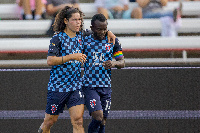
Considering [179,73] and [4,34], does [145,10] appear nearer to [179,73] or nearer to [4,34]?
[179,73]

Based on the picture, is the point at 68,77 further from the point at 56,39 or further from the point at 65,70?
the point at 56,39

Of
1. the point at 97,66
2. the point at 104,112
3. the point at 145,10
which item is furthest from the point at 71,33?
the point at 145,10

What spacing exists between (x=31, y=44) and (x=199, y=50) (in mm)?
2730

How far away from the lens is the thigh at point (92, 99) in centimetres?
323

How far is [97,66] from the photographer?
3299 millimetres

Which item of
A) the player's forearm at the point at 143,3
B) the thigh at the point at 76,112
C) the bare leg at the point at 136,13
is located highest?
the player's forearm at the point at 143,3

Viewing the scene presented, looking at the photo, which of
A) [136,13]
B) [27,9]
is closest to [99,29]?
[136,13]

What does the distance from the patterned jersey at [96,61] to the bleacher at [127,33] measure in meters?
2.14

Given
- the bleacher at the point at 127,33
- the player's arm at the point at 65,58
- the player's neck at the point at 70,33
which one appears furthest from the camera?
the bleacher at the point at 127,33

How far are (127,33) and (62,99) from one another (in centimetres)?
299

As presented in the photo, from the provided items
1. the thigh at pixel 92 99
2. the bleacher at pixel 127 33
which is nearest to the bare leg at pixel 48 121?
the thigh at pixel 92 99

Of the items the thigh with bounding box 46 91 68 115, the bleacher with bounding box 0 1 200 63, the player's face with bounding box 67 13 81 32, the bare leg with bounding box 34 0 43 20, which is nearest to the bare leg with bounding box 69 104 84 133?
the thigh with bounding box 46 91 68 115

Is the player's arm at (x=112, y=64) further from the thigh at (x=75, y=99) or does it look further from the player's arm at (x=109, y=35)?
the thigh at (x=75, y=99)

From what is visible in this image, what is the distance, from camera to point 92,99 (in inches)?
128
